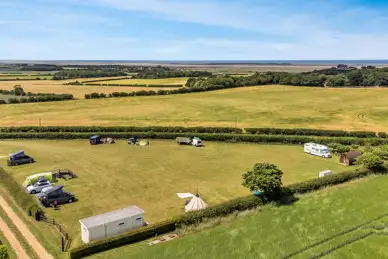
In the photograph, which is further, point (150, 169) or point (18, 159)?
point (18, 159)

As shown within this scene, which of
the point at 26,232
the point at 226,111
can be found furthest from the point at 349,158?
the point at 226,111

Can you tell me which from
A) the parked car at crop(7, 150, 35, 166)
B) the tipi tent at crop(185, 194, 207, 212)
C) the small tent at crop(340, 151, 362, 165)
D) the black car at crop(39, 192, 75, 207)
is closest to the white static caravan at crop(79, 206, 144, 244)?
the tipi tent at crop(185, 194, 207, 212)

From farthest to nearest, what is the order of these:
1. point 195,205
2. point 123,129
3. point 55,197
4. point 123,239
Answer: point 123,129
point 55,197
point 195,205
point 123,239

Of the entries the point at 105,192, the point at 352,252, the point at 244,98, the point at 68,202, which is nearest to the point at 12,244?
the point at 68,202

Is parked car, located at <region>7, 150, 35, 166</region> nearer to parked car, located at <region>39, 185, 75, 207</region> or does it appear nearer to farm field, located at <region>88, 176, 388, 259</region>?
parked car, located at <region>39, 185, 75, 207</region>

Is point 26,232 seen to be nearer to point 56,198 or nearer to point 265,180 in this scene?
point 56,198

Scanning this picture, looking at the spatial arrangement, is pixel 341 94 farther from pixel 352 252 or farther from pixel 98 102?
pixel 352 252
